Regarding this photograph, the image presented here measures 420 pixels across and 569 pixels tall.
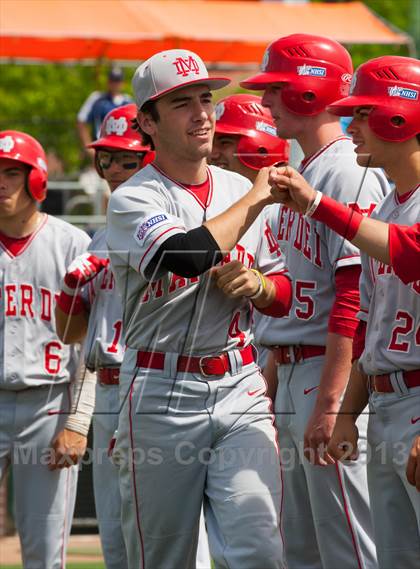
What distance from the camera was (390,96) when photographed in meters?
5.02

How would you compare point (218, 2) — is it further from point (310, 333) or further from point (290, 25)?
point (310, 333)

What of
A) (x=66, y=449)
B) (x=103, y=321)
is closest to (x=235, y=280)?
(x=103, y=321)

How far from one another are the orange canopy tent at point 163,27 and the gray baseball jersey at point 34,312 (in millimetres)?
8851

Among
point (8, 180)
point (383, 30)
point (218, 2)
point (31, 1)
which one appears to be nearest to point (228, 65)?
point (218, 2)

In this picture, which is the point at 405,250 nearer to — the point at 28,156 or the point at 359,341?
the point at 359,341

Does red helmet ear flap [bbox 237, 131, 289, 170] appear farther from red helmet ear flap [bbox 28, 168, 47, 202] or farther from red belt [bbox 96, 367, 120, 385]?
red belt [bbox 96, 367, 120, 385]

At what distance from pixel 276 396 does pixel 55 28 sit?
10846 millimetres

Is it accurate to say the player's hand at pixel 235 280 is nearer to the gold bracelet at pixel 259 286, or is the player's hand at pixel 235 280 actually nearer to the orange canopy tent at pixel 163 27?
the gold bracelet at pixel 259 286

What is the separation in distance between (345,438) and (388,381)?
1.34 ft

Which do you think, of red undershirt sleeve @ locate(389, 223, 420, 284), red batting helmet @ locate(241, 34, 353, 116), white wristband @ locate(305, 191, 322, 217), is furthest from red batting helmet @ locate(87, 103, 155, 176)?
red undershirt sleeve @ locate(389, 223, 420, 284)

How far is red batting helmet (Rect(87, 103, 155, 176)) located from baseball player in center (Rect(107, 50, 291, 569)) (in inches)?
76.8

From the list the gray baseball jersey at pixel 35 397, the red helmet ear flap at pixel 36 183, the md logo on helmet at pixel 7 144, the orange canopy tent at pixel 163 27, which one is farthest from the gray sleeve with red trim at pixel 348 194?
the orange canopy tent at pixel 163 27

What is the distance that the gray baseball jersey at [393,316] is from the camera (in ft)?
15.9

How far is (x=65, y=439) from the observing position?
6.72m
